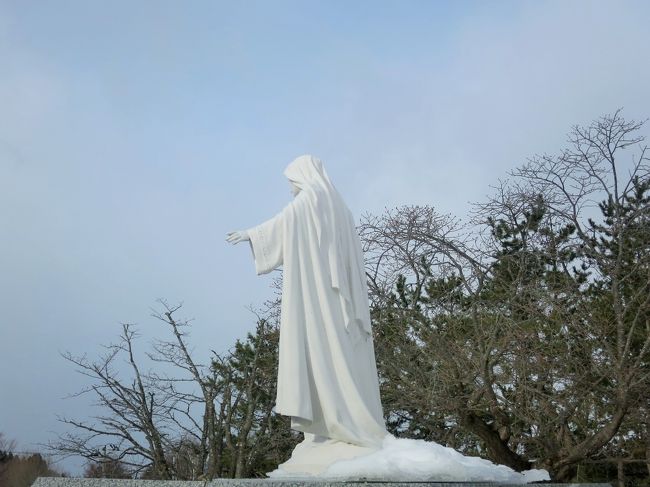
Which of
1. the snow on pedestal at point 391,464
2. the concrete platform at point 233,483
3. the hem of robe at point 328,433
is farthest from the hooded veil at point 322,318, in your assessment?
the concrete platform at point 233,483

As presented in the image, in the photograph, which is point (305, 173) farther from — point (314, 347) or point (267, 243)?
point (314, 347)

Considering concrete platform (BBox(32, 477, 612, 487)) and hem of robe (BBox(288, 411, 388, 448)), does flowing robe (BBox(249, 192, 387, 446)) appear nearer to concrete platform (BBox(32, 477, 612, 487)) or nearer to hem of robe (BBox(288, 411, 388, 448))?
hem of robe (BBox(288, 411, 388, 448))

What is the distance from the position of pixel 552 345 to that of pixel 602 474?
5.12 meters

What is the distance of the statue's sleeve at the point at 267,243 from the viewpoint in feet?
18.7

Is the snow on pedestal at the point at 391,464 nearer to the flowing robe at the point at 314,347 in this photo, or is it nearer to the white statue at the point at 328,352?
the white statue at the point at 328,352

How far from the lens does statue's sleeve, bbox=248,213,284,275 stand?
571cm

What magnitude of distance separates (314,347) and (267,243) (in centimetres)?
94

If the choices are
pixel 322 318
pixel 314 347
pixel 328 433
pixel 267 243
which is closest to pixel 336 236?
pixel 267 243

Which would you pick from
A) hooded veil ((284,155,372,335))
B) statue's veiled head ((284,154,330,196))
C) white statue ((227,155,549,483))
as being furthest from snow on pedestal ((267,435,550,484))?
statue's veiled head ((284,154,330,196))

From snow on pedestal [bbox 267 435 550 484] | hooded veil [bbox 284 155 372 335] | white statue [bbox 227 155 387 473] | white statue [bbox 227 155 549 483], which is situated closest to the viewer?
snow on pedestal [bbox 267 435 550 484]

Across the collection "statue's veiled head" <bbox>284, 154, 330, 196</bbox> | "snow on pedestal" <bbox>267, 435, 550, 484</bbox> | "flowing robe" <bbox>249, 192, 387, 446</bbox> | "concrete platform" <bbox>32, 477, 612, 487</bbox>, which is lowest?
"concrete platform" <bbox>32, 477, 612, 487</bbox>

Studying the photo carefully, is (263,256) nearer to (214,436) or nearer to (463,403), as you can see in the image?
(214,436)

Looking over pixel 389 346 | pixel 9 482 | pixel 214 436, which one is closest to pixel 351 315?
pixel 214 436

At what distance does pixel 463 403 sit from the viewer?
12.0 metres
